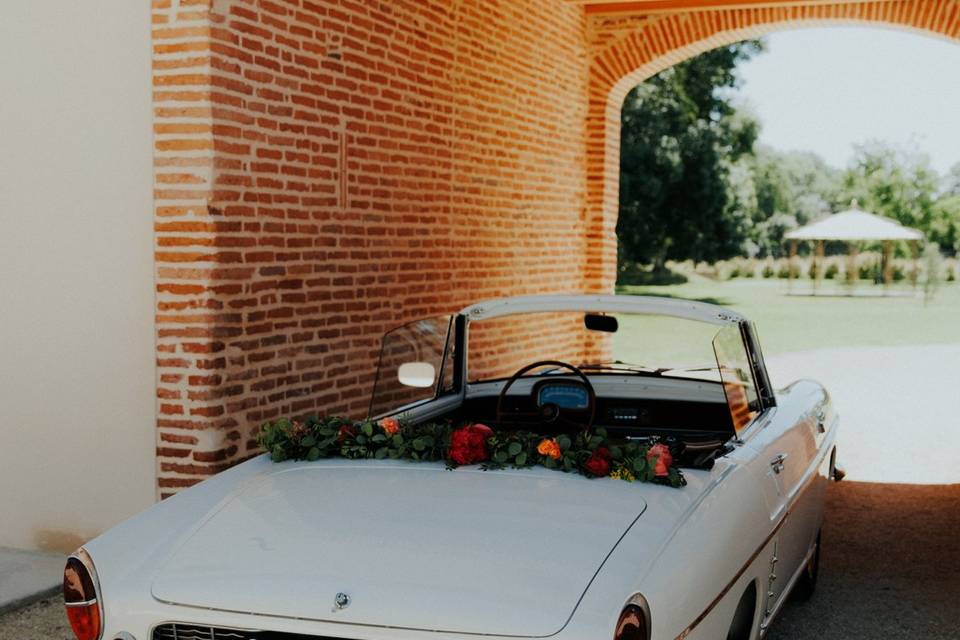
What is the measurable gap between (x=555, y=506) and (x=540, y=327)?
5.96 meters

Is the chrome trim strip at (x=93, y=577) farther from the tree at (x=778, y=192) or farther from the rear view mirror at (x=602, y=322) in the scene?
the tree at (x=778, y=192)

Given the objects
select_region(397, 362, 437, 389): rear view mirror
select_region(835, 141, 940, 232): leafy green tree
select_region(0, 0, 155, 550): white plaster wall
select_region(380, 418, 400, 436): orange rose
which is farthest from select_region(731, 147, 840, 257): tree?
select_region(380, 418, 400, 436): orange rose

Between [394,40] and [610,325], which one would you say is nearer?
[610,325]

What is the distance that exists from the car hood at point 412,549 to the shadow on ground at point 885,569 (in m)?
2.17

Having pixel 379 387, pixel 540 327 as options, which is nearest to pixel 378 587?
pixel 379 387

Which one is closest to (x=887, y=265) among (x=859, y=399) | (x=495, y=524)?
(x=859, y=399)

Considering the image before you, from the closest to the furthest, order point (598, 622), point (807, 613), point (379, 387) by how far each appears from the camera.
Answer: point (598, 622) < point (379, 387) < point (807, 613)

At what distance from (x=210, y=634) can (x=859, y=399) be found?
11389 mm

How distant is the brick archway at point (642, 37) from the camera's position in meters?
10.2

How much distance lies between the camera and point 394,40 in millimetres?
7062

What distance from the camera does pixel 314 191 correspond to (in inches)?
244

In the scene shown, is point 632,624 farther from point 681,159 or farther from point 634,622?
point 681,159

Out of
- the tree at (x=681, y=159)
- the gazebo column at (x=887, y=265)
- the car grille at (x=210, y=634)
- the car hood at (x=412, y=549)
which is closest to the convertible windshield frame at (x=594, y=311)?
the car hood at (x=412, y=549)

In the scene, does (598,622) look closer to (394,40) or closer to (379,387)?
(379,387)
